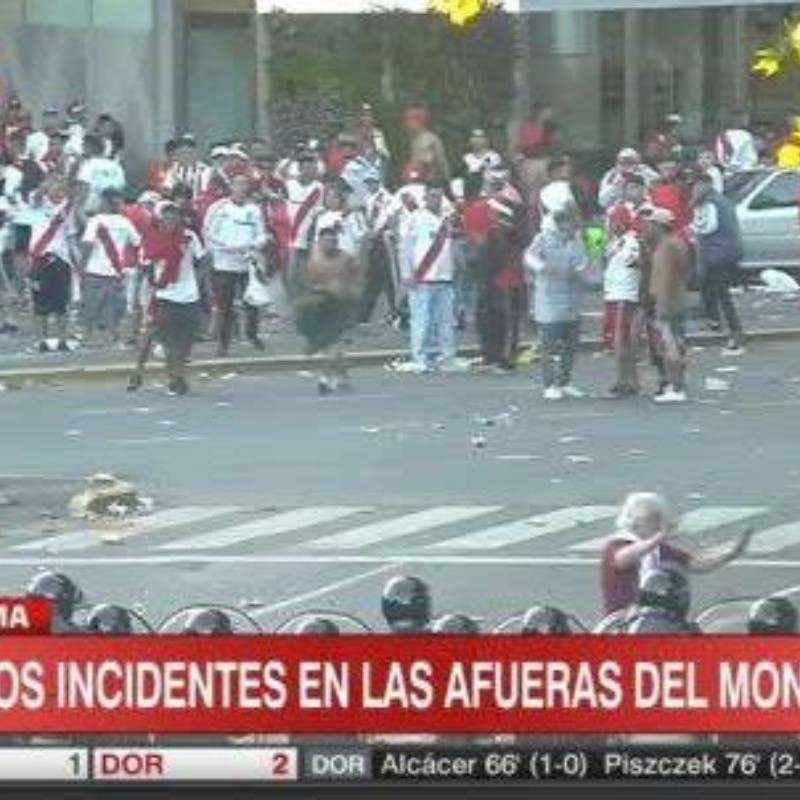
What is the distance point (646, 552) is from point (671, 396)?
0.23 m

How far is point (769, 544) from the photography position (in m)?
2.89

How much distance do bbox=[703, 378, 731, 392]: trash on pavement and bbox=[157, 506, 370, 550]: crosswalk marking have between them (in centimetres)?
42

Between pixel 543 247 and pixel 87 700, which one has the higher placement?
pixel 543 247

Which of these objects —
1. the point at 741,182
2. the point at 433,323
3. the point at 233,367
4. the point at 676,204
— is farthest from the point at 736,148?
the point at 233,367

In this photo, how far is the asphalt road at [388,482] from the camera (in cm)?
288

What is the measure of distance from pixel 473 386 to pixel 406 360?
9 cm

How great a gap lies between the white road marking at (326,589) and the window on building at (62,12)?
0.64m

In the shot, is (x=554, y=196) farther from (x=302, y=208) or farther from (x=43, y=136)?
(x=43, y=136)

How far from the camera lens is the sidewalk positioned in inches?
118

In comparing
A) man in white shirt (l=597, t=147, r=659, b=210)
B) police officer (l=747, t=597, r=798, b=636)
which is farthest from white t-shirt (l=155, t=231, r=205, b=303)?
police officer (l=747, t=597, r=798, b=636)
